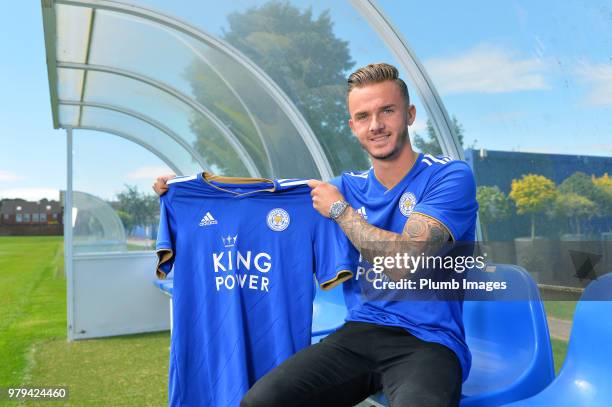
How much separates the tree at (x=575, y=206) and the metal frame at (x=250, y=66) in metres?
2.09

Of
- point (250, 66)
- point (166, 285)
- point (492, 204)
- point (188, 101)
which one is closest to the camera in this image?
point (492, 204)

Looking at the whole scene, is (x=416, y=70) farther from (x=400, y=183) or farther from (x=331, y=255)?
(x=331, y=255)

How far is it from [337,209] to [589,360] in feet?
3.79

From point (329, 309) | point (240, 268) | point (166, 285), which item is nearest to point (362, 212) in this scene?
point (240, 268)

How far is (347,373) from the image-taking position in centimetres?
213

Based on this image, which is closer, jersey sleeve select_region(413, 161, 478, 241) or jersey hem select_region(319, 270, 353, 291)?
jersey sleeve select_region(413, 161, 478, 241)

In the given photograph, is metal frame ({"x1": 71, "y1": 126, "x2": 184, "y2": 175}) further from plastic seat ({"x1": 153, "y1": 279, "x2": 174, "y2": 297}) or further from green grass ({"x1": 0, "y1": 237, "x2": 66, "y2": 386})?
green grass ({"x1": 0, "y1": 237, "x2": 66, "y2": 386})

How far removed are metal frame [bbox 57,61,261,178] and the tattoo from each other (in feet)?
14.6

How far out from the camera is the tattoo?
2102 mm

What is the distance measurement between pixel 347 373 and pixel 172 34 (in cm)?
409

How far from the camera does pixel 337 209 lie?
7.63ft

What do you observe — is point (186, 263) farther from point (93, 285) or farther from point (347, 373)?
point (93, 285)

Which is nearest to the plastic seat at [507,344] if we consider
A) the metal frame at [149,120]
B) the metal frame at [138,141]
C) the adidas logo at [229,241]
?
the adidas logo at [229,241]

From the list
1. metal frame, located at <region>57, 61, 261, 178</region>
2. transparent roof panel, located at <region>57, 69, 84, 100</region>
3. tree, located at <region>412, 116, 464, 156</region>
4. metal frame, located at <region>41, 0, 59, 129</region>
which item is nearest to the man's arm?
tree, located at <region>412, 116, 464, 156</region>
